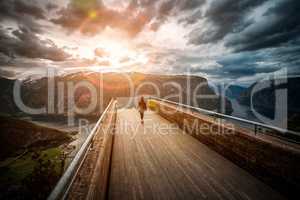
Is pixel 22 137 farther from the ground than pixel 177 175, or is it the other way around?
pixel 177 175

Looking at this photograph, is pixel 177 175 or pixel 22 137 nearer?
pixel 177 175

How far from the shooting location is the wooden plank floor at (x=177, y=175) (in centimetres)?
398

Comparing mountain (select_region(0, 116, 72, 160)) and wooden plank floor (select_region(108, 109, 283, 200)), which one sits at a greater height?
wooden plank floor (select_region(108, 109, 283, 200))

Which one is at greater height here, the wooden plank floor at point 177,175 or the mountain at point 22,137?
the wooden plank floor at point 177,175

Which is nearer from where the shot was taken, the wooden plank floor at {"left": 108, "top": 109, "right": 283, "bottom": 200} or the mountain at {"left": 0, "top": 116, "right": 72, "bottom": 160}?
the wooden plank floor at {"left": 108, "top": 109, "right": 283, "bottom": 200}

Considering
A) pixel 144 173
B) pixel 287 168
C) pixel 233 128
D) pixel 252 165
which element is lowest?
pixel 144 173

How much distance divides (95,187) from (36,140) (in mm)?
93154

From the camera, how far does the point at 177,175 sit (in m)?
4.87

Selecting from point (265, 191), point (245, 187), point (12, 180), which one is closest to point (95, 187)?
point (245, 187)

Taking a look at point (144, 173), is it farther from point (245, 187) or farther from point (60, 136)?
point (60, 136)

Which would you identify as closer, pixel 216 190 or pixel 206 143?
pixel 216 190

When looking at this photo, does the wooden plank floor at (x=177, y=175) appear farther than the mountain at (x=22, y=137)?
No

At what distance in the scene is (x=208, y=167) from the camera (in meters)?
5.37

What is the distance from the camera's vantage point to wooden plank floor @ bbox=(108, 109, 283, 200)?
13.1ft
